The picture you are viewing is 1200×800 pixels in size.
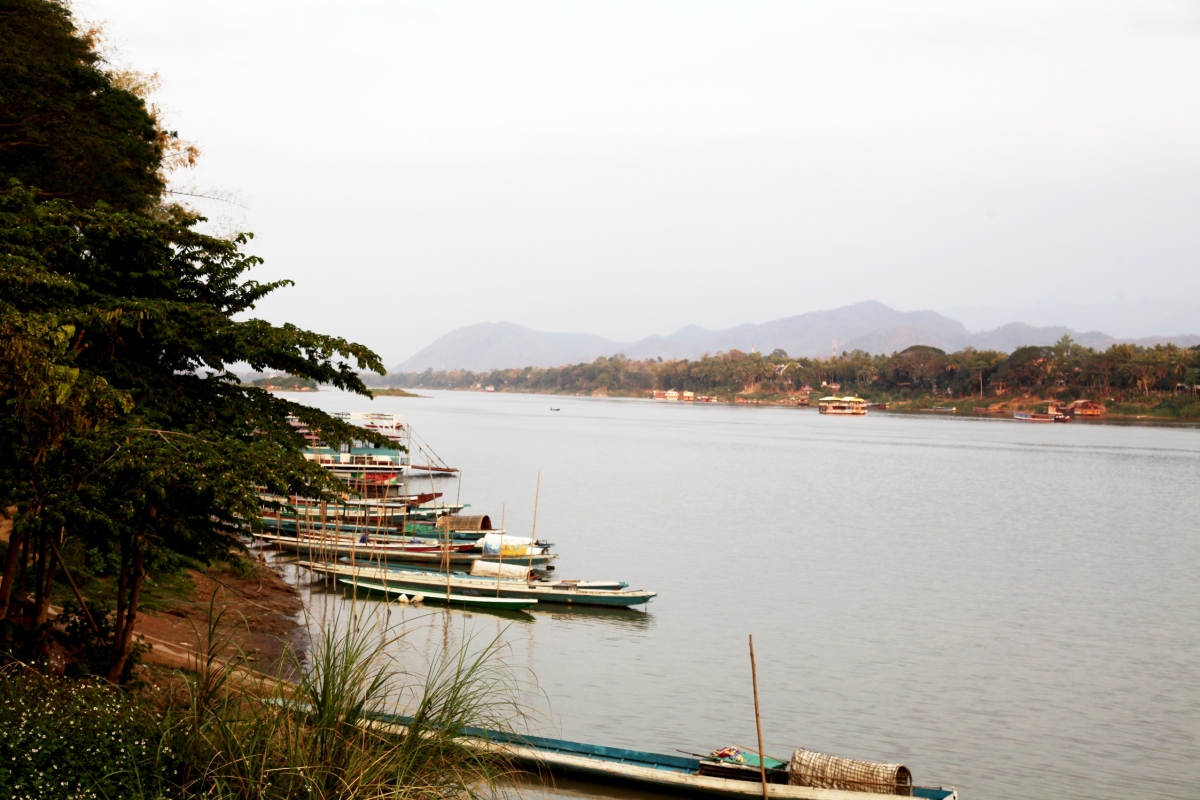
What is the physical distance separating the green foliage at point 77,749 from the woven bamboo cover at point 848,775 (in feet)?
23.8

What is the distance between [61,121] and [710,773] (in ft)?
50.3

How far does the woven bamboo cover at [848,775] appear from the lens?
37.1ft

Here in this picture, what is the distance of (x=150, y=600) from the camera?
17328mm

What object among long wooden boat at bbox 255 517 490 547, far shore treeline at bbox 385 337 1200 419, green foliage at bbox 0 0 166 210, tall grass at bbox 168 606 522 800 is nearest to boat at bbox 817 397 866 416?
far shore treeline at bbox 385 337 1200 419

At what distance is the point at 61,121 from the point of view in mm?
17953

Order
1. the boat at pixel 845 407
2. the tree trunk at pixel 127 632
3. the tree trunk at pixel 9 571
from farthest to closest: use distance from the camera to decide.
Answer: the boat at pixel 845 407, the tree trunk at pixel 127 632, the tree trunk at pixel 9 571

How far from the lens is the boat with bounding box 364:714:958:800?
11328 millimetres

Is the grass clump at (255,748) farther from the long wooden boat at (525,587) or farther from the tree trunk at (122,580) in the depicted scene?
the long wooden boat at (525,587)

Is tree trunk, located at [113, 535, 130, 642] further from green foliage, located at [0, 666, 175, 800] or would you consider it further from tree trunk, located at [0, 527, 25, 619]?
green foliage, located at [0, 666, 175, 800]

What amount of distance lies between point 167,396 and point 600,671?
11.1 metres

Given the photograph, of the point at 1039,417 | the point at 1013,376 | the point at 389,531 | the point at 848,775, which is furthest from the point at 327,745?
the point at 1013,376

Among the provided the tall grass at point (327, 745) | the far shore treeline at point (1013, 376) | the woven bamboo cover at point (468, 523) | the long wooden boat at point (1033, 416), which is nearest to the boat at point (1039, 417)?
the long wooden boat at point (1033, 416)

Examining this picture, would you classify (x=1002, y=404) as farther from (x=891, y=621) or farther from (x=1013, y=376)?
(x=891, y=621)

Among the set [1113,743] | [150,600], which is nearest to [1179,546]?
[1113,743]
